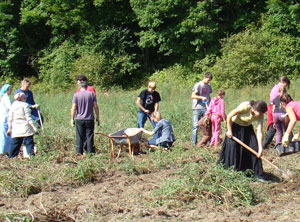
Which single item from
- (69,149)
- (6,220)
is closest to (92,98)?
(69,149)

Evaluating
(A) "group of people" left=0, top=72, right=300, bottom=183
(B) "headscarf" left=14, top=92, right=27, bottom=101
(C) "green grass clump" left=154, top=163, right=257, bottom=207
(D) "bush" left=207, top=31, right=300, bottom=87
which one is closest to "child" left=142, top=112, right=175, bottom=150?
(A) "group of people" left=0, top=72, right=300, bottom=183

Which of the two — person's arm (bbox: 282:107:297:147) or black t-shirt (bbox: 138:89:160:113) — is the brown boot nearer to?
black t-shirt (bbox: 138:89:160:113)

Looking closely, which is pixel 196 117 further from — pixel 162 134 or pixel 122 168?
pixel 122 168

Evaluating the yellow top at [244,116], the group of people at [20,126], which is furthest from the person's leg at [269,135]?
the group of people at [20,126]

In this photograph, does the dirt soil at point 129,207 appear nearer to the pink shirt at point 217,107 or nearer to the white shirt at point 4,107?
the pink shirt at point 217,107

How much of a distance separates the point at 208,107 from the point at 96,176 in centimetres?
347

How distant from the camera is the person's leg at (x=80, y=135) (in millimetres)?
9406

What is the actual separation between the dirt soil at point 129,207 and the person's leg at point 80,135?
2.12 metres

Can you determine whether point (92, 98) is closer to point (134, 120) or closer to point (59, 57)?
point (134, 120)

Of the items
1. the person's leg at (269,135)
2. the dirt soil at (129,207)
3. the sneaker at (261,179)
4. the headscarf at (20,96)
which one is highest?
the headscarf at (20,96)

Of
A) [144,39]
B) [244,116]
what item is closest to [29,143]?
[244,116]

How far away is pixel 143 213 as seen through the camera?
599 centimetres

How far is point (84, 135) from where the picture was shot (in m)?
9.51

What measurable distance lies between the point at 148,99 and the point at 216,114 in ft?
5.04
